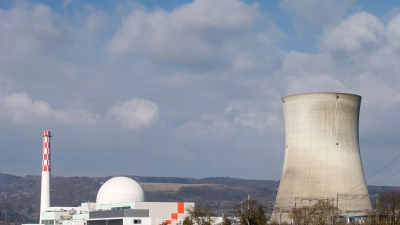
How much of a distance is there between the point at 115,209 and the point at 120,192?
2496 millimetres

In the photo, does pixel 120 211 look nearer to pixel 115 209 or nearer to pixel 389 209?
pixel 115 209

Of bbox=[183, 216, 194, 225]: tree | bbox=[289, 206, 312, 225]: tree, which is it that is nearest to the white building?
bbox=[183, 216, 194, 225]: tree

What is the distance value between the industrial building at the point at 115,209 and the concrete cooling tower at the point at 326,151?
12.9 meters

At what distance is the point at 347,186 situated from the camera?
36656 millimetres

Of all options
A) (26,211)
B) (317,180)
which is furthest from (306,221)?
(26,211)

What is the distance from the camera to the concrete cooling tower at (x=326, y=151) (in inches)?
1435

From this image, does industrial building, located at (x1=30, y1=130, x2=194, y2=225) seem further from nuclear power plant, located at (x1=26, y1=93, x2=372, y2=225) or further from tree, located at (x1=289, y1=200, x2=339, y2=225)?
tree, located at (x1=289, y1=200, x2=339, y2=225)

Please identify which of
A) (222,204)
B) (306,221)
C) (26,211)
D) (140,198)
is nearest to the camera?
→ (306,221)

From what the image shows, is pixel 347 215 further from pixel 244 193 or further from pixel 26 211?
pixel 244 193

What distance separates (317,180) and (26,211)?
419 feet

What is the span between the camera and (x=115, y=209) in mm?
49312

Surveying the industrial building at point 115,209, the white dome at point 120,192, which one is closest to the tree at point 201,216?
the industrial building at point 115,209

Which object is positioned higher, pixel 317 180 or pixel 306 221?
pixel 317 180

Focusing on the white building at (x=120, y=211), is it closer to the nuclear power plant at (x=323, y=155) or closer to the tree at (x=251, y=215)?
the tree at (x=251, y=215)
